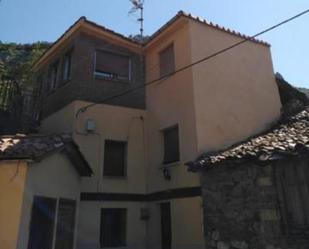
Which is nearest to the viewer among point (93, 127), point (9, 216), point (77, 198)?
point (9, 216)

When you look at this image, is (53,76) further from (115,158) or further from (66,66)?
(115,158)

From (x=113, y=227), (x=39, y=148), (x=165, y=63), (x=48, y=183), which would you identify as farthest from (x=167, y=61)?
(x=48, y=183)

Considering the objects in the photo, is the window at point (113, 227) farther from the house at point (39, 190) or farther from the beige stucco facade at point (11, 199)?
the beige stucco facade at point (11, 199)

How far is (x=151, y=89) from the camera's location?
44.0 feet

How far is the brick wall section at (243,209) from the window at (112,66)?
5.58 meters

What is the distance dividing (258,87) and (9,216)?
9.51 metres

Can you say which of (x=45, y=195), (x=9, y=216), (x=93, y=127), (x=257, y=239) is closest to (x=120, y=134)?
(x=93, y=127)

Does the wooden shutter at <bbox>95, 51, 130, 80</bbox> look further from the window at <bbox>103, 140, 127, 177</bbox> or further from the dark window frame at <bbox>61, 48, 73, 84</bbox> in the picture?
the window at <bbox>103, 140, 127, 177</bbox>

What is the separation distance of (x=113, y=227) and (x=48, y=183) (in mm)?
3523

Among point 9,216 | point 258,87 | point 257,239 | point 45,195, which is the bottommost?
point 257,239

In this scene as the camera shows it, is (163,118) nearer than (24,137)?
No

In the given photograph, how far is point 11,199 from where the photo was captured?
26.3 ft

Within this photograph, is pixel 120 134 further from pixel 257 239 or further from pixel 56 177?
pixel 257 239

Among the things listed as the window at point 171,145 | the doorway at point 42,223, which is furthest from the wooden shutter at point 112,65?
the doorway at point 42,223
